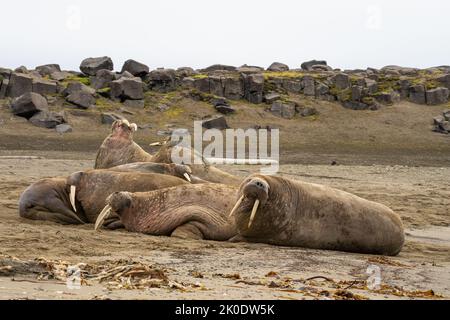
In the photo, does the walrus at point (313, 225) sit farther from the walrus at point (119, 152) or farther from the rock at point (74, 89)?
the rock at point (74, 89)

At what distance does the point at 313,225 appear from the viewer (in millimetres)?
9500

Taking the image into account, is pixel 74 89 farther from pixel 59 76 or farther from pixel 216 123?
pixel 216 123

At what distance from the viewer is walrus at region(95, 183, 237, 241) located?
9.81 meters

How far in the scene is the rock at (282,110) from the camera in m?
37.2

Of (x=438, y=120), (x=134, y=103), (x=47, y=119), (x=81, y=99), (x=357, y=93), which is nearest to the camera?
(x=47, y=119)

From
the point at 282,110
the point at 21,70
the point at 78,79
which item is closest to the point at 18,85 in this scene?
the point at 21,70

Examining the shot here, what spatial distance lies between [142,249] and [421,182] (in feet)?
41.5

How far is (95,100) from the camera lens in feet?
113

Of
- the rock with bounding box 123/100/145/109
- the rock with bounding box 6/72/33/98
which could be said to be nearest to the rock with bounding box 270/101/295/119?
the rock with bounding box 123/100/145/109

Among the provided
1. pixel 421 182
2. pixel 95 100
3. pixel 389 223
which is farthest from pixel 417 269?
pixel 95 100

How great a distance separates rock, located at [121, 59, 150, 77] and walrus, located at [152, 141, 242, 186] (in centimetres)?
2642

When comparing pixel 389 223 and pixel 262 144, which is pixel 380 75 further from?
pixel 389 223

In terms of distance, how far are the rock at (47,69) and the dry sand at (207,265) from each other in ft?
91.0

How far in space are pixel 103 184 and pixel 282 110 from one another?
26758 mm
